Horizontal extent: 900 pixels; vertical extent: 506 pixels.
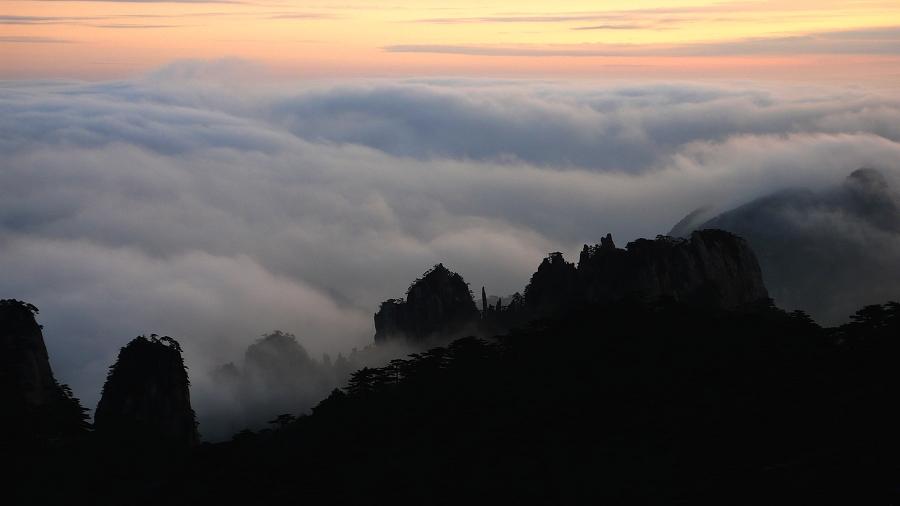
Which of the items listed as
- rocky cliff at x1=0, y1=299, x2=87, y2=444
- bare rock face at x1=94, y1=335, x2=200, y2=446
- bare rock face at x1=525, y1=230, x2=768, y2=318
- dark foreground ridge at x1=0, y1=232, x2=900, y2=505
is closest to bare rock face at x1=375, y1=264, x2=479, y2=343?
bare rock face at x1=525, y1=230, x2=768, y2=318

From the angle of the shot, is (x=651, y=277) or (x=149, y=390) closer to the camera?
(x=149, y=390)

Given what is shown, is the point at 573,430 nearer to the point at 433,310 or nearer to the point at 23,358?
the point at 23,358

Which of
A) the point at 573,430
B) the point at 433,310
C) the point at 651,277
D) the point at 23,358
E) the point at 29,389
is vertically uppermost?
the point at 433,310

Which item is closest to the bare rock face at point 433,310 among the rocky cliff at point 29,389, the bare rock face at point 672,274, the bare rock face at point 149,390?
the bare rock face at point 672,274

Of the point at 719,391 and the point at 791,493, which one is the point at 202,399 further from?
the point at 791,493

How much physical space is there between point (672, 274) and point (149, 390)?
212 feet

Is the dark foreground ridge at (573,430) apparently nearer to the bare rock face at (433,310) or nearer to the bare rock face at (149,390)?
the bare rock face at (149,390)

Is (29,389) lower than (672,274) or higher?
lower

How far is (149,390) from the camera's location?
91500 millimetres

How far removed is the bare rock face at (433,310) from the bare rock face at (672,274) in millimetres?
22025

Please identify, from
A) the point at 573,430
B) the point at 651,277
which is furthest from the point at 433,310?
the point at 573,430

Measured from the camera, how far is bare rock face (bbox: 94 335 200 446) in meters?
90.6

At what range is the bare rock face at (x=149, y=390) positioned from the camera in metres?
90.6

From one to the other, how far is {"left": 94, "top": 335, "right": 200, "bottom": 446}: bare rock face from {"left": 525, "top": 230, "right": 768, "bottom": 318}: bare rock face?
162ft
